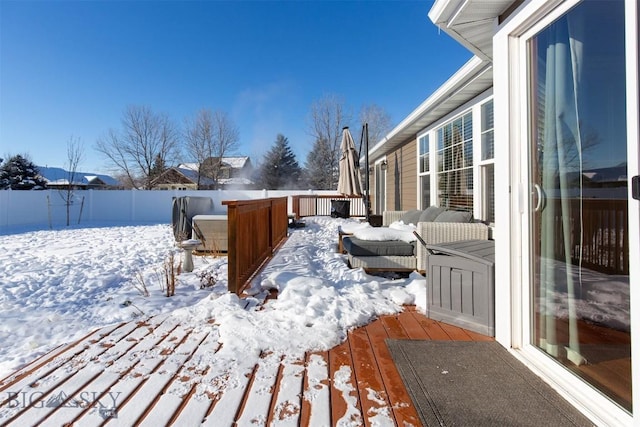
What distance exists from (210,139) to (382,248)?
A: 2296cm

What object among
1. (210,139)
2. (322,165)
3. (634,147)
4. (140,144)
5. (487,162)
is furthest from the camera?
(210,139)

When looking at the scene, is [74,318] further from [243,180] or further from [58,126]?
[243,180]

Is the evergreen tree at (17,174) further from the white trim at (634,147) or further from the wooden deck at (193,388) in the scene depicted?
the white trim at (634,147)

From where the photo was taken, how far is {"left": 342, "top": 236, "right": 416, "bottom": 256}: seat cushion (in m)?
3.99

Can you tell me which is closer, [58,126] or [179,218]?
[179,218]

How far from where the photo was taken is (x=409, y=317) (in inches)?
102

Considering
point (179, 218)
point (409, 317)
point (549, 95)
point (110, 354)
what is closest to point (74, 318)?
point (110, 354)

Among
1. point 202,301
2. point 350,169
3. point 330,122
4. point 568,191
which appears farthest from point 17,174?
point 568,191

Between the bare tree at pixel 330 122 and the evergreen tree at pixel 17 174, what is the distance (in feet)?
56.1

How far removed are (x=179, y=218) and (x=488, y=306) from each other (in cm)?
658

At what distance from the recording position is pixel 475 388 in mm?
1581

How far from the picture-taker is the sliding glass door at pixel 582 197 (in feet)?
4.50

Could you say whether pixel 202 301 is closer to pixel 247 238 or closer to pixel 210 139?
pixel 247 238

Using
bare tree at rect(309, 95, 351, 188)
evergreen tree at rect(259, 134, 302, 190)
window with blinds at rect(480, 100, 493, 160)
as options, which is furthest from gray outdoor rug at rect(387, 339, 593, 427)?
evergreen tree at rect(259, 134, 302, 190)
